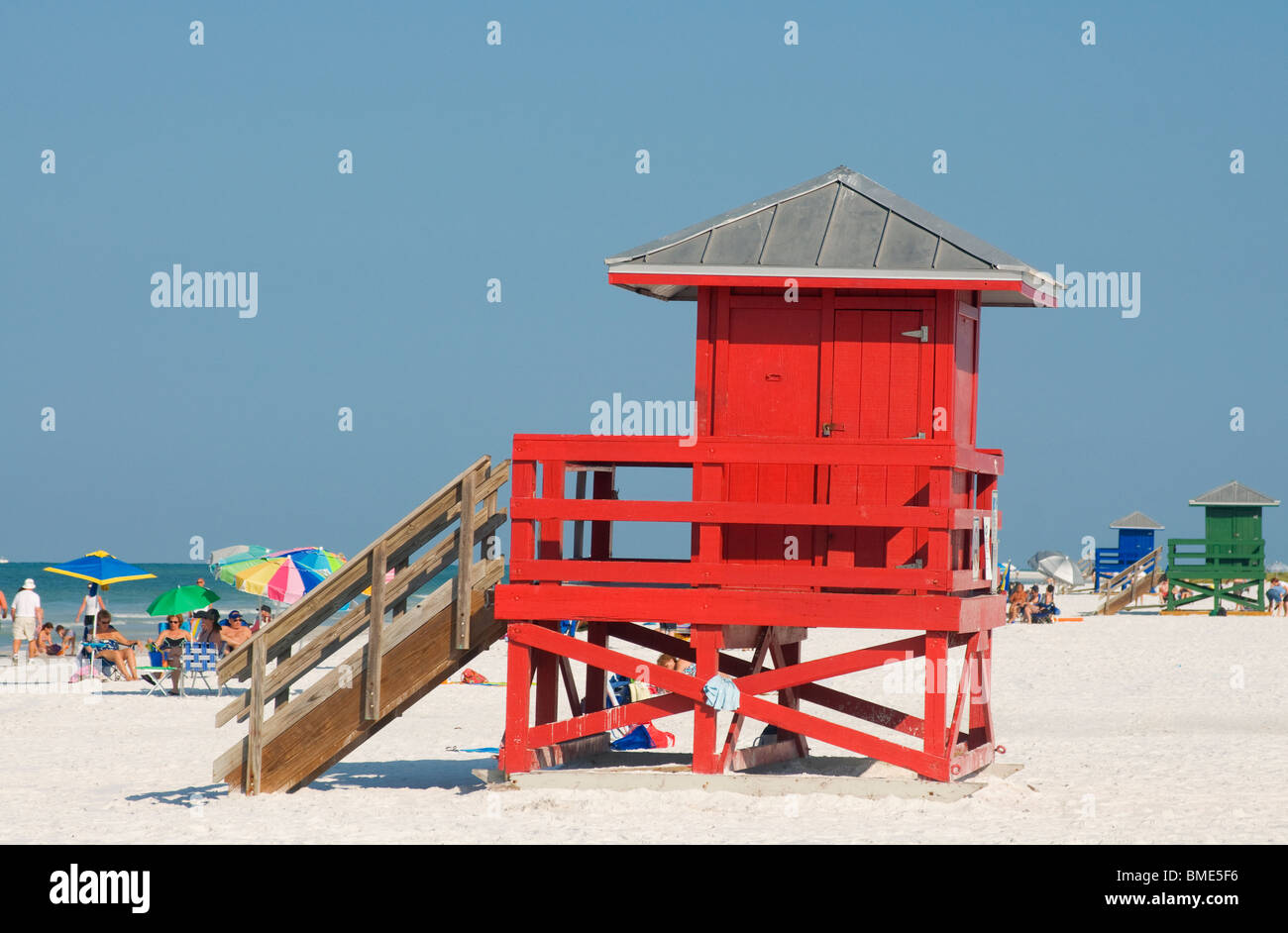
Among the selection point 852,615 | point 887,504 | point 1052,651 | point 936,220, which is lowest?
point 1052,651

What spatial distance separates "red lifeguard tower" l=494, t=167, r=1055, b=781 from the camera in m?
10.4

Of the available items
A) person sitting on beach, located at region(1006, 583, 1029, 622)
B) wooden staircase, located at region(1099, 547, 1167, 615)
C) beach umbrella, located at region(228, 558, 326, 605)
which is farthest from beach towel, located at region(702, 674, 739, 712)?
wooden staircase, located at region(1099, 547, 1167, 615)

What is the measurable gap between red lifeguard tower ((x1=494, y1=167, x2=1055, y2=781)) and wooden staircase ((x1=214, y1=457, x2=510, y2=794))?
1.35ft

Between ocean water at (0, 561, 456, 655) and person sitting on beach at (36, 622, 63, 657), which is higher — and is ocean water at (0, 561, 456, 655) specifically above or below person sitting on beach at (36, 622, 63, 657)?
below

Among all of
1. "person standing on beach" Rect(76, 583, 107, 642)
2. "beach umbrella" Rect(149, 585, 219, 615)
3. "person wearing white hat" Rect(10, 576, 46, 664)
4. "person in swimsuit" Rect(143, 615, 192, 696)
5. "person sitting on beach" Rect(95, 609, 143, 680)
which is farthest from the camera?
"person wearing white hat" Rect(10, 576, 46, 664)

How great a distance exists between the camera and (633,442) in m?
10.6

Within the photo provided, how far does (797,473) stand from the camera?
10.9 metres

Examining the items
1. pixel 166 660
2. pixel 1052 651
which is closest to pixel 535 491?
pixel 166 660

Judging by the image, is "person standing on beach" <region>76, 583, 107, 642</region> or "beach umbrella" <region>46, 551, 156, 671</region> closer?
"person standing on beach" <region>76, 583, 107, 642</region>

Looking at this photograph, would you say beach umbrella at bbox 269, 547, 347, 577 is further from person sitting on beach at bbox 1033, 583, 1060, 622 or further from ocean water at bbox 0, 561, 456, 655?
person sitting on beach at bbox 1033, 583, 1060, 622

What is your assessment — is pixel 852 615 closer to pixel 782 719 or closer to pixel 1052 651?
pixel 782 719
